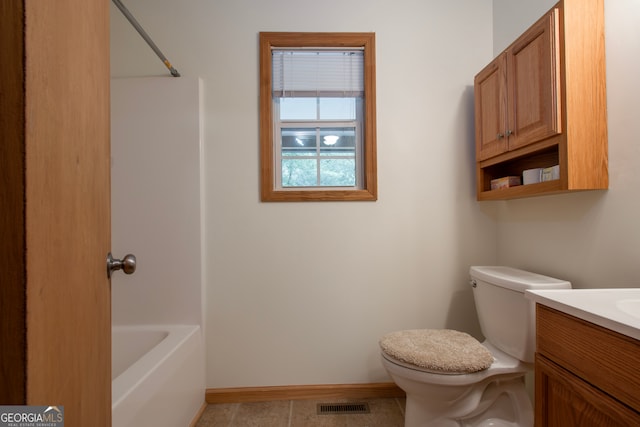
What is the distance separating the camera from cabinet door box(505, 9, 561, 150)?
1173 mm

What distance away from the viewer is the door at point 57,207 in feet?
1.38

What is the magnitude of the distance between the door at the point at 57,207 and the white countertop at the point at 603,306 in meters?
1.11

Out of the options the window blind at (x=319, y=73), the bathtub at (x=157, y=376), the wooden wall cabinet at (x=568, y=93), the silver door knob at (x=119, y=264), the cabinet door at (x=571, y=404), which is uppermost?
the window blind at (x=319, y=73)

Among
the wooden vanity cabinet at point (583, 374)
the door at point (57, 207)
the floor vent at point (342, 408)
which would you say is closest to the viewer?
the door at point (57, 207)

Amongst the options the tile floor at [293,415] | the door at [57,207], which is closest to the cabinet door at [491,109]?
the tile floor at [293,415]

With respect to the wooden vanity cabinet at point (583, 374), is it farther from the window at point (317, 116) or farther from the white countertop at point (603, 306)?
the window at point (317, 116)

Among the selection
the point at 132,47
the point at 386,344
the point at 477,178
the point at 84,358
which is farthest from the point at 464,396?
the point at 132,47

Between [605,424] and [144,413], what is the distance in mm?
1379

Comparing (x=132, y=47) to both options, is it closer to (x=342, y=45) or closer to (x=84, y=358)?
(x=342, y=45)

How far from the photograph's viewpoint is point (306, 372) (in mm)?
1793

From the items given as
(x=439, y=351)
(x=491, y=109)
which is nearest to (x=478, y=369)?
(x=439, y=351)

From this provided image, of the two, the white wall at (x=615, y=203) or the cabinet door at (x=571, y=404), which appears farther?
the white wall at (x=615, y=203)

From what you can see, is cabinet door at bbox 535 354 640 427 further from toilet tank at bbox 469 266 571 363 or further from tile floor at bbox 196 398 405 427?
tile floor at bbox 196 398 405 427

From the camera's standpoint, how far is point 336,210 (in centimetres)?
182
